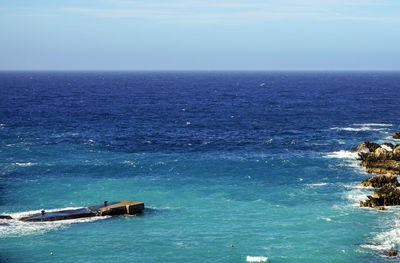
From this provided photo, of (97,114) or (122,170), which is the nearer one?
(122,170)

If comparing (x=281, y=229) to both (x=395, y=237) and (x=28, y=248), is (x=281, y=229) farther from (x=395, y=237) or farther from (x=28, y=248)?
(x=28, y=248)

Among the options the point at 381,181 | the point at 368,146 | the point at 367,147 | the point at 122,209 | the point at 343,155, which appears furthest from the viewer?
the point at 343,155

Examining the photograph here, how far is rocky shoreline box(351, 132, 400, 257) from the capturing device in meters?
73.4

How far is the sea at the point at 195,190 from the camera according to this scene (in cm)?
5975

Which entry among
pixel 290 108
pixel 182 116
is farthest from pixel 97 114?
pixel 290 108

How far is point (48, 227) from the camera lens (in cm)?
6575

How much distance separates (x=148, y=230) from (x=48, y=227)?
13.0 m

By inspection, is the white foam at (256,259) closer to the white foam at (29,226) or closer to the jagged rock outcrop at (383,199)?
the white foam at (29,226)

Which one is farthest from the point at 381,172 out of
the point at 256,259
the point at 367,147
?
the point at 256,259

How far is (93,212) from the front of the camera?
70188 millimetres

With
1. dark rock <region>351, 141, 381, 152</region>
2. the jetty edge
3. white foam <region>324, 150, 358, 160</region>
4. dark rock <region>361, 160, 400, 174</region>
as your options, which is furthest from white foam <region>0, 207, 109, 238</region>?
dark rock <region>351, 141, 381, 152</region>

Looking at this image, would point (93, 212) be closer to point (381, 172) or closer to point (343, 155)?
point (381, 172)

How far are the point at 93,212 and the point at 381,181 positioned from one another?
4608 centimetres

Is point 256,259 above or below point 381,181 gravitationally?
below
